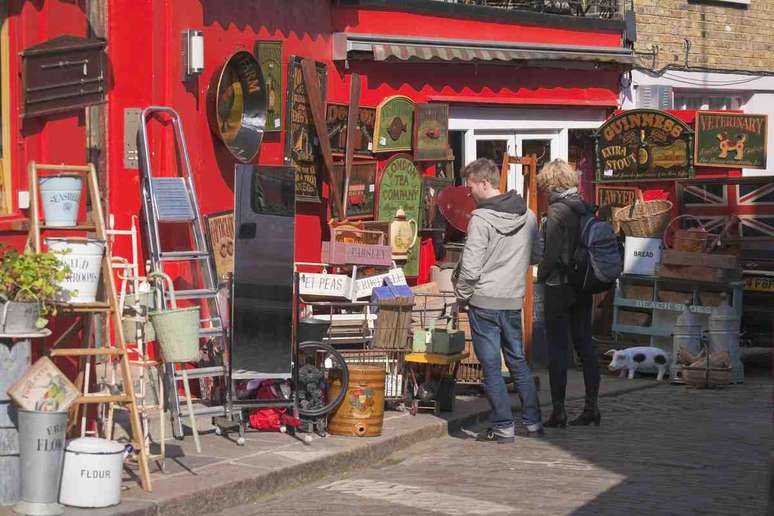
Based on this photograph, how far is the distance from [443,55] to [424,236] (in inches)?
71.4

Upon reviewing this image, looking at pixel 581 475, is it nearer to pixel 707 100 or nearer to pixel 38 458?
pixel 38 458

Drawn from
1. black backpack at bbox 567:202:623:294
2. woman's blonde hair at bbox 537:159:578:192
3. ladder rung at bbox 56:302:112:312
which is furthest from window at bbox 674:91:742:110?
ladder rung at bbox 56:302:112:312

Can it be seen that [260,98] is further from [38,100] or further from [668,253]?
[668,253]

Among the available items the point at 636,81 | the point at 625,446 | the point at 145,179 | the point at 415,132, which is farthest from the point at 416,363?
the point at 636,81

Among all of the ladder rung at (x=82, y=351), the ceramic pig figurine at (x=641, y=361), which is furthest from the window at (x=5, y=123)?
Result: the ceramic pig figurine at (x=641, y=361)

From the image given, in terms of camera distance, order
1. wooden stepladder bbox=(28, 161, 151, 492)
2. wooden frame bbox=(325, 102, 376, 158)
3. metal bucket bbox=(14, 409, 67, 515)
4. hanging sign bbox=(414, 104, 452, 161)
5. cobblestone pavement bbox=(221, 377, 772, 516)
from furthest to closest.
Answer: hanging sign bbox=(414, 104, 452, 161) → wooden frame bbox=(325, 102, 376, 158) → cobblestone pavement bbox=(221, 377, 772, 516) → wooden stepladder bbox=(28, 161, 151, 492) → metal bucket bbox=(14, 409, 67, 515)

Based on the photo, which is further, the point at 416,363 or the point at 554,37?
the point at 554,37

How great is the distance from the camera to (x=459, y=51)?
13.7 meters

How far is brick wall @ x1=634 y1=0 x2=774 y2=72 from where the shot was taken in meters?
17.9

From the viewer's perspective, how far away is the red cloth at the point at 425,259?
13.7 metres

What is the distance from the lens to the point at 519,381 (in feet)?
32.2

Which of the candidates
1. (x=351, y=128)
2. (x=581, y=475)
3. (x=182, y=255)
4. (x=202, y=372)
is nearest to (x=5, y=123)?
(x=182, y=255)

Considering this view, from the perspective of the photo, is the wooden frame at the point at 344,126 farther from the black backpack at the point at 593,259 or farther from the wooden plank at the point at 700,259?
the wooden plank at the point at 700,259

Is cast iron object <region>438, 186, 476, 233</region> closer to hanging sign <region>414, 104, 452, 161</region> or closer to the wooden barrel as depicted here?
hanging sign <region>414, 104, 452, 161</region>
